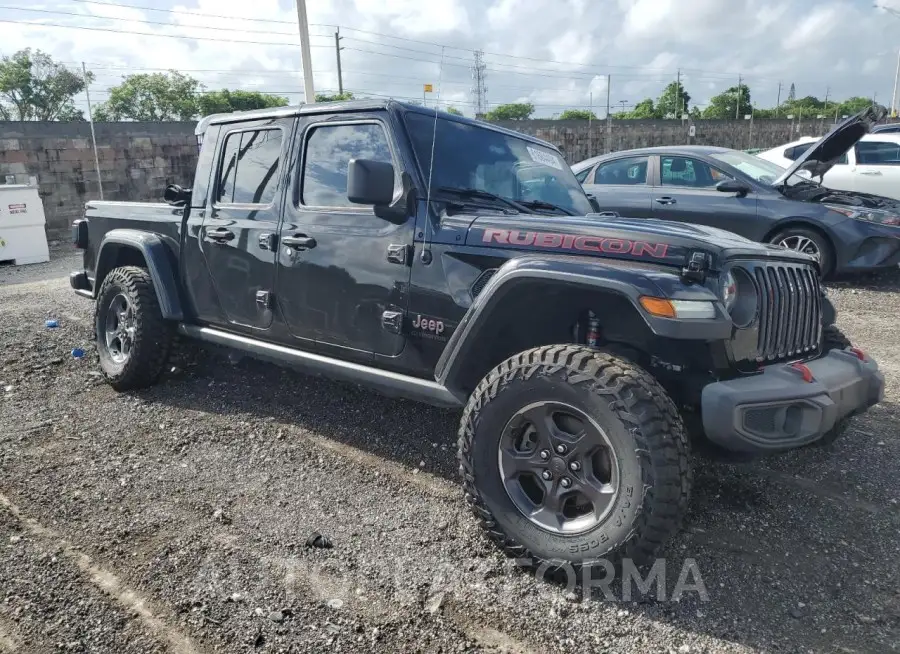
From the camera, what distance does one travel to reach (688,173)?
8156 mm

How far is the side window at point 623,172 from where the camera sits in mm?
8453

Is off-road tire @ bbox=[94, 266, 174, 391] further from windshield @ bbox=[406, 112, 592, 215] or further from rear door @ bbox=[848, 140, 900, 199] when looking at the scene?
rear door @ bbox=[848, 140, 900, 199]

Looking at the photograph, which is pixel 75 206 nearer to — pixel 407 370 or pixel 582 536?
pixel 407 370

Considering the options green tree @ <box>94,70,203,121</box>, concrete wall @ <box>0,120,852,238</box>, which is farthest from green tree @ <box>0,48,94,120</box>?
concrete wall @ <box>0,120,852,238</box>

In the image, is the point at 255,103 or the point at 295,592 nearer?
the point at 295,592

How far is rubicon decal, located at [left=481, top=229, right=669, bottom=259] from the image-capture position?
270 centimetres

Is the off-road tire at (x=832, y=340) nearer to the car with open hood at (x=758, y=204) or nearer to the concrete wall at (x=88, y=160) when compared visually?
the car with open hood at (x=758, y=204)

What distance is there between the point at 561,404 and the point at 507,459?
0.34 m

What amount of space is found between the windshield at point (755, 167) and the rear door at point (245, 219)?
585 centimetres

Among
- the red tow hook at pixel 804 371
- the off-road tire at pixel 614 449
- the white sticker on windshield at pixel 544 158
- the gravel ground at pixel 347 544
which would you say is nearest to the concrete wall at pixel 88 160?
the white sticker on windshield at pixel 544 158

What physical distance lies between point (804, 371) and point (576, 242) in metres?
1.03

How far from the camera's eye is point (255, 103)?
55469mm

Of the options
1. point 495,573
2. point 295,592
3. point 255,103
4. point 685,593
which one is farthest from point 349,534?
point 255,103

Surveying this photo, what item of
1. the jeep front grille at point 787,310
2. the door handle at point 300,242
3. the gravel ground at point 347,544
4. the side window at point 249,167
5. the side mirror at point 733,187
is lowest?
the gravel ground at point 347,544
